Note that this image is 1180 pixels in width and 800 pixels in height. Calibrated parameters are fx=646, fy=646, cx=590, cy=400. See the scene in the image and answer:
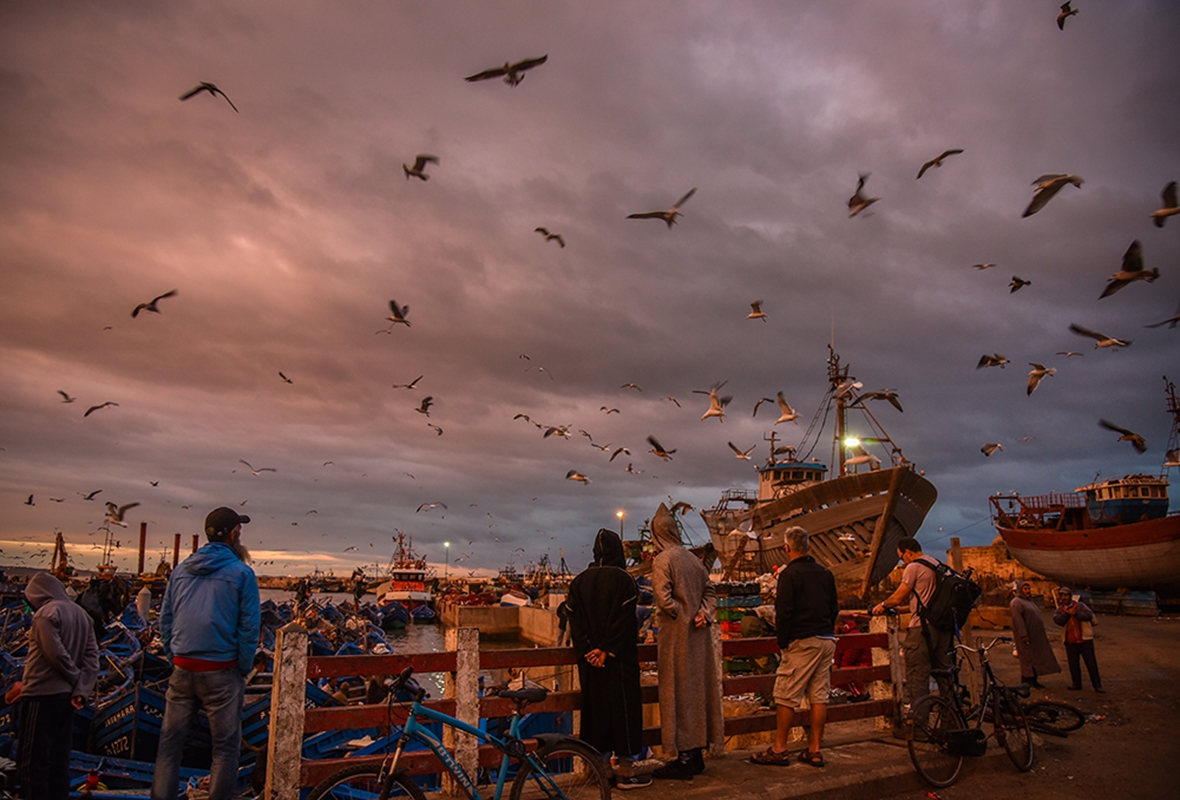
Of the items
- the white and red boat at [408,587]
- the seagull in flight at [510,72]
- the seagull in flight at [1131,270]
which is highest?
the seagull in flight at [510,72]

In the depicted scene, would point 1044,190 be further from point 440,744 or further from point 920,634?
point 440,744

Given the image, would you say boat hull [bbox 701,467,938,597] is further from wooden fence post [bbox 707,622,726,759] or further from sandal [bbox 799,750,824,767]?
wooden fence post [bbox 707,622,726,759]

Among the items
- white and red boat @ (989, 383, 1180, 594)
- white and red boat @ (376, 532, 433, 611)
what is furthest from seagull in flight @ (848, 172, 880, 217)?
white and red boat @ (376, 532, 433, 611)

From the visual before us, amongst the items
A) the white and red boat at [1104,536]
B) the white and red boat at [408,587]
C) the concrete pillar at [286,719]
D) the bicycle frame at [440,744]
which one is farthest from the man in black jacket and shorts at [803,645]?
the white and red boat at [408,587]

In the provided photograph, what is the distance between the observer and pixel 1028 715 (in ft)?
25.9

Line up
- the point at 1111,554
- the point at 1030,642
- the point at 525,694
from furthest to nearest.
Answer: the point at 1111,554 → the point at 1030,642 → the point at 525,694

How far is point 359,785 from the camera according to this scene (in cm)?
393

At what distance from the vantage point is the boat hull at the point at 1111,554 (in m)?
28.4

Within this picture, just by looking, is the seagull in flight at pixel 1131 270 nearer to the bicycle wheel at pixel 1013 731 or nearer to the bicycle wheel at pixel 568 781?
the bicycle wheel at pixel 1013 731

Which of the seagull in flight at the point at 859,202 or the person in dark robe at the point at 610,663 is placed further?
the seagull in flight at the point at 859,202

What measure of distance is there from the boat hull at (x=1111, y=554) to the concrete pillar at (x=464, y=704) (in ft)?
114

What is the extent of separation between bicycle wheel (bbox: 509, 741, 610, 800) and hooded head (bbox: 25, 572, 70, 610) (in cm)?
392

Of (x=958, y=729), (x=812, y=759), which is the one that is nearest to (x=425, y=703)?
(x=812, y=759)

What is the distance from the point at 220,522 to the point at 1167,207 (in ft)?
36.8
